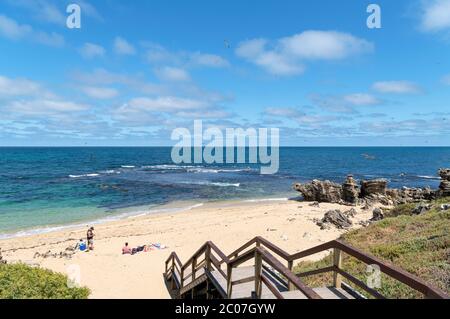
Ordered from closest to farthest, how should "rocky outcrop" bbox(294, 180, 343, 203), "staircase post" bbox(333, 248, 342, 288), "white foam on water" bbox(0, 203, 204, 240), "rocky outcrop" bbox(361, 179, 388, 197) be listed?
"staircase post" bbox(333, 248, 342, 288) < "white foam on water" bbox(0, 203, 204, 240) < "rocky outcrop" bbox(294, 180, 343, 203) < "rocky outcrop" bbox(361, 179, 388, 197)

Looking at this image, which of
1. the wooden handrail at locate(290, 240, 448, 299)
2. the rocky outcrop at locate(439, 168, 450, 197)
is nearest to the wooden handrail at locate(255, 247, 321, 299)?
the wooden handrail at locate(290, 240, 448, 299)

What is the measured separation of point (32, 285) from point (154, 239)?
13968mm

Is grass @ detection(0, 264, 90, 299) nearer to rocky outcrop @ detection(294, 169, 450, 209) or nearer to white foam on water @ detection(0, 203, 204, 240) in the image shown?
white foam on water @ detection(0, 203, 204, 240)

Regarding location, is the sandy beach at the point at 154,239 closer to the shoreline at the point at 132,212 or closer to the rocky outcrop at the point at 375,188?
the shoreline at the point at 132,212

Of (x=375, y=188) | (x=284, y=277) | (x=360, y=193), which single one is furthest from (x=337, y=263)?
(x=360, y=193)

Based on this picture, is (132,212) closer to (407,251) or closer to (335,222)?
(335,222)

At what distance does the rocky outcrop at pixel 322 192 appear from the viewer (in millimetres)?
34472

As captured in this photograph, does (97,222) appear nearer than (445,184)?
Yes

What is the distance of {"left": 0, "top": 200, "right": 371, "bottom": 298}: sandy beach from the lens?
43.6 ft

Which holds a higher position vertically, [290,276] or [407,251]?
[290,276]

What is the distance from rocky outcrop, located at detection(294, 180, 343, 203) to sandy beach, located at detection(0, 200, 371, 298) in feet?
13.8

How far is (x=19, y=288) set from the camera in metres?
5.91

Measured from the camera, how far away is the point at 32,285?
6.27m
